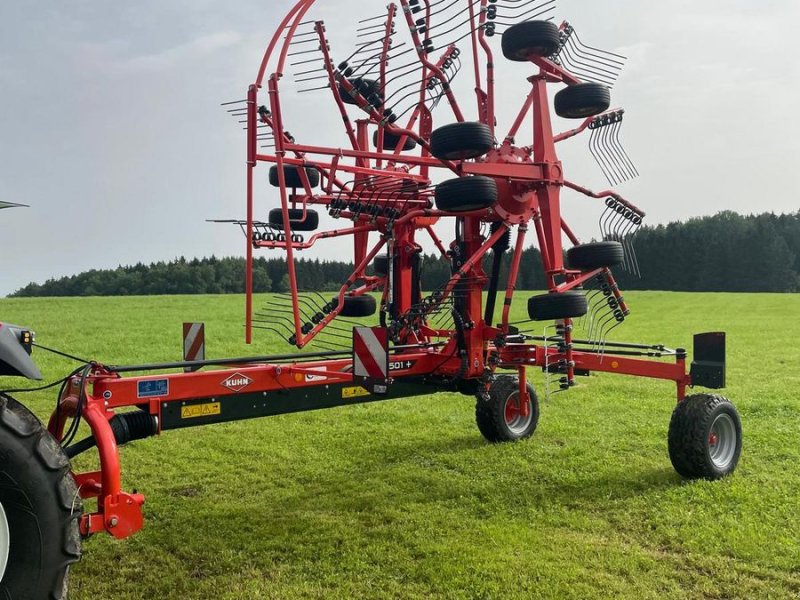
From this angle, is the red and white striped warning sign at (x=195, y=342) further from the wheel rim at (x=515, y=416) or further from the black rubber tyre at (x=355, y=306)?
the wheel rim at (x=515, y=416)

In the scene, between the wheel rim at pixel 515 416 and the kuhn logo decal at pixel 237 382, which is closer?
the kuhn logo decal at pixel 237 382

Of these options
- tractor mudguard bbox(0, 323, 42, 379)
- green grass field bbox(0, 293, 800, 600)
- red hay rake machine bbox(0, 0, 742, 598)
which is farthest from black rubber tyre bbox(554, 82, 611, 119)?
tractor mudguard bbox(0, 323, 42, 379)

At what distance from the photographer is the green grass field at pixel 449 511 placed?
4129mm

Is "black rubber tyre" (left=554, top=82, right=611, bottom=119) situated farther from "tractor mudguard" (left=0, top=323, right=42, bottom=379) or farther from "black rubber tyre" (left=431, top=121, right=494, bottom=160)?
"tractor mudguard" (left=0, top=323, right=42, bottom=379)

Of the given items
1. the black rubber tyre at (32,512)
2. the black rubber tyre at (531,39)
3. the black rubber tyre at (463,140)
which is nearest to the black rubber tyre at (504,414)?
the black rubber tyre at (463,140)

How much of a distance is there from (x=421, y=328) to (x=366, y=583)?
317 centimetres

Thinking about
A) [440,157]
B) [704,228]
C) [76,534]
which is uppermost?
[704,228]

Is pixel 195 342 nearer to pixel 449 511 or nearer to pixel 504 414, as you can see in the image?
pixel 449 511

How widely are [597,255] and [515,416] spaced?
2.34 metres

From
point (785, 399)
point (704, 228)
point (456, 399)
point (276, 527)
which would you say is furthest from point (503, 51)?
point (704, 228)

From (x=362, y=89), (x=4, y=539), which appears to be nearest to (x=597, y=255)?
(x=362, y=89)

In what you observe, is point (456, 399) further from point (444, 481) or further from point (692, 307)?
point (692, 307)

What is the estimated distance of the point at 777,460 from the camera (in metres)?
6.67

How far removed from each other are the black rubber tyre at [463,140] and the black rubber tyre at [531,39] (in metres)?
1.04
